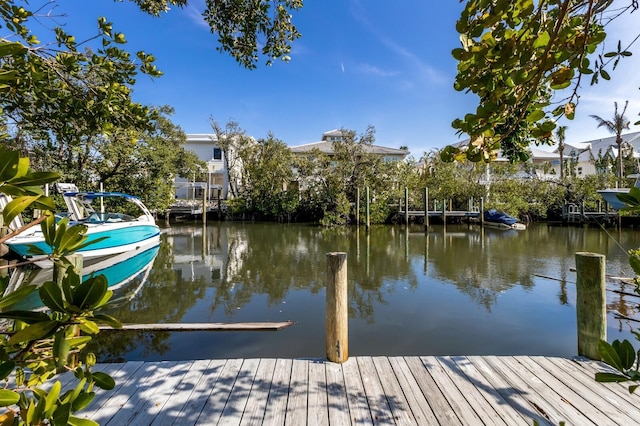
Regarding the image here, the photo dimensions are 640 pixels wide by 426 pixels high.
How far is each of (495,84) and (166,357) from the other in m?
4.62

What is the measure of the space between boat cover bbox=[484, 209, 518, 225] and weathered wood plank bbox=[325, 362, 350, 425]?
65.9 feet

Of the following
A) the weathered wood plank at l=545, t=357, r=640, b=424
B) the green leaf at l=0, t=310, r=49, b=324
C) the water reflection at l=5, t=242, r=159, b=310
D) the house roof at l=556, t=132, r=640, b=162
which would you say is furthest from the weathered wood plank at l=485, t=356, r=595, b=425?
the house roof at l=556, t=132, r=640, b=162

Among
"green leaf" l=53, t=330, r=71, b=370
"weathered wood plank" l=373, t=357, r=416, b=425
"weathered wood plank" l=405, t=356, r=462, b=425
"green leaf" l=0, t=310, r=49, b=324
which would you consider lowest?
"weathered wood plank" l=405, t=356, r=462, b=425

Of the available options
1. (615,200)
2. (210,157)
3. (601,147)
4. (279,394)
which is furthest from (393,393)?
(601,147)

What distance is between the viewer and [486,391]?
2654 mm

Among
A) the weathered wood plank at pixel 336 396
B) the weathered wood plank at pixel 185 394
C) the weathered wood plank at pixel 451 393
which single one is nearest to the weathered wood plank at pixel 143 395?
the weathered wood plank at pixel 185 394

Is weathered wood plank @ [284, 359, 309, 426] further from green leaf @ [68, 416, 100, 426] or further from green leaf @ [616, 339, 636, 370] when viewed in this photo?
green leaf @ [616, 339, 636, 370]

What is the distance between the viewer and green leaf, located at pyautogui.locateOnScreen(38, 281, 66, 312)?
77 cm

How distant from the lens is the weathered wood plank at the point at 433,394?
231cm

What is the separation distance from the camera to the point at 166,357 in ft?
14.1

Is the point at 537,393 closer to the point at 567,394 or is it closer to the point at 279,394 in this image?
the point at 567,394

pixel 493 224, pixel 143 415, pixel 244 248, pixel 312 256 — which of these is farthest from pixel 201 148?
pixel 143 415

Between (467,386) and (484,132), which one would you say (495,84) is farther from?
(467,386)

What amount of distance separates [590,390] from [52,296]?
11.6 ft
